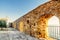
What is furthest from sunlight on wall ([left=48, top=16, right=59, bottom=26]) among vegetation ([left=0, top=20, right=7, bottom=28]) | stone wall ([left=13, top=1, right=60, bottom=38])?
vegetation ([left=0, top=20, right=7, bottom=28])

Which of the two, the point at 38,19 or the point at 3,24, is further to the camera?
the point at 3,24

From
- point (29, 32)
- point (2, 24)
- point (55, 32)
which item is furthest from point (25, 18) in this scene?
point (55, 32)

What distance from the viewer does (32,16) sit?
5082 mm

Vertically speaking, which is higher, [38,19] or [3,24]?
[38,19]

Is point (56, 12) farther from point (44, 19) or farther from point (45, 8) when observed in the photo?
point (44, 19)

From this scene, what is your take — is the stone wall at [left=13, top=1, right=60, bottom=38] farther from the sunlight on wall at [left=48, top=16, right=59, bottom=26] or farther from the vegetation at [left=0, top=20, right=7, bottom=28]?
the vegetation at [left=0, top=20, right=7, bottom=28]

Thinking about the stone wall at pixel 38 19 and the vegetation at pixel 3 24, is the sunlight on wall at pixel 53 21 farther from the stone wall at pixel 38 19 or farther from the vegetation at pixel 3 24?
the vegetation at pixel 3 24

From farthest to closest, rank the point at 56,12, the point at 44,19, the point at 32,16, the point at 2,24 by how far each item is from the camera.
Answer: the point at 2,24 → the point at 44,19 → the point at 32,16 → the point at 56,12

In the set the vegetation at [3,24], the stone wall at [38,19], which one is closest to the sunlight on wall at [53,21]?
the stone wall at [38,19]

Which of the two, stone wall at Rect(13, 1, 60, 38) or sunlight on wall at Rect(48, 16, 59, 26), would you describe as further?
sunlight on wall at Rect(48, 16, 59, 26)

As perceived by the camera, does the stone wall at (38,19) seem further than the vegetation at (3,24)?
No

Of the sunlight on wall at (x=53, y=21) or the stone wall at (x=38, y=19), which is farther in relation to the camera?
the sunlight on wall at (x=53, y=21)

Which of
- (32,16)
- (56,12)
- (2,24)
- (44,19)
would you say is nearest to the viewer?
(56,12)

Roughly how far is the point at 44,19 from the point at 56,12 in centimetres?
105
